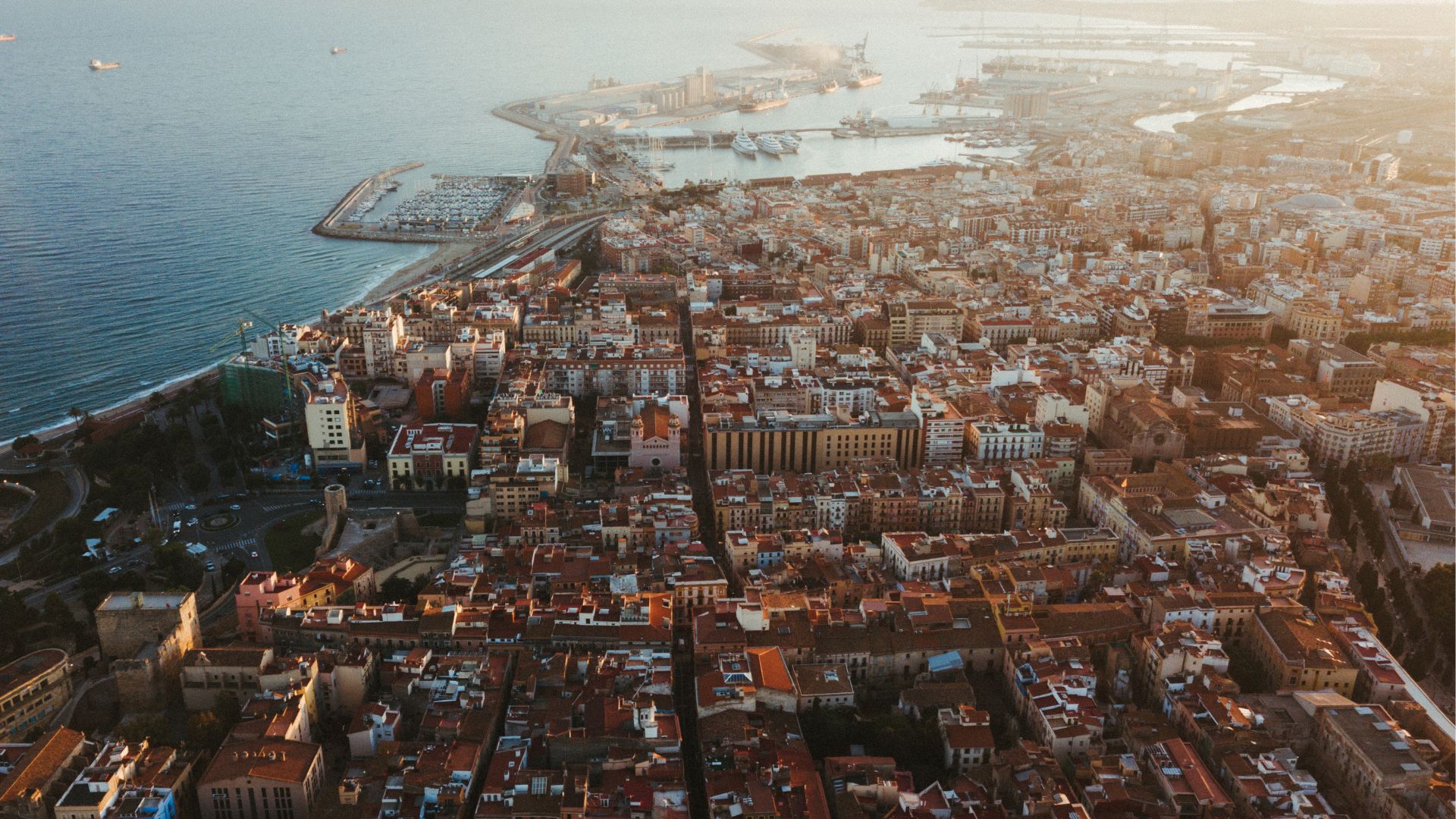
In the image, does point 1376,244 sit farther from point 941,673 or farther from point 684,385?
point 941,673

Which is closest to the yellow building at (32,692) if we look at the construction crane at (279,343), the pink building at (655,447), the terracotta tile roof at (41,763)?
the terracotta tile roof at (41,763)

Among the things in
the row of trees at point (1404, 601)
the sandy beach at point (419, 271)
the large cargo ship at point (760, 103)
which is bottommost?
the row of trees at point (1404, 601)

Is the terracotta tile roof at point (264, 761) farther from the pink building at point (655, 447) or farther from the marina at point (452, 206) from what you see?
the marina at point (452, 206)

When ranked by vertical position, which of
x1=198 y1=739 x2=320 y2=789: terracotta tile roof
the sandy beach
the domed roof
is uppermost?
the domed roof

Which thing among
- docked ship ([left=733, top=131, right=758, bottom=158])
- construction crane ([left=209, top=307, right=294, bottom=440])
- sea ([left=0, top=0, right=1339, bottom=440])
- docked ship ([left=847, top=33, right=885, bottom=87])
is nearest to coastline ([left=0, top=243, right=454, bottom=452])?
sea ([left=0, top=0, right=1339, bottom=440])

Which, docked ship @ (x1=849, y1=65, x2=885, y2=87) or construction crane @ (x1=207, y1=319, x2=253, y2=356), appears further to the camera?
docked ship @ (x1=849, y1=65, x2=885, y2=87)

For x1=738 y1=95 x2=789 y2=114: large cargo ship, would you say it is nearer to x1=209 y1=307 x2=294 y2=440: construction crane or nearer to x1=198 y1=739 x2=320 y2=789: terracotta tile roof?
x1=209 y1=307 x2=294 y2=440: construction crane

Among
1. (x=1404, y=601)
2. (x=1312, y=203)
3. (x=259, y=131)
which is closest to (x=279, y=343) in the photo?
(x=1404, y=601)
